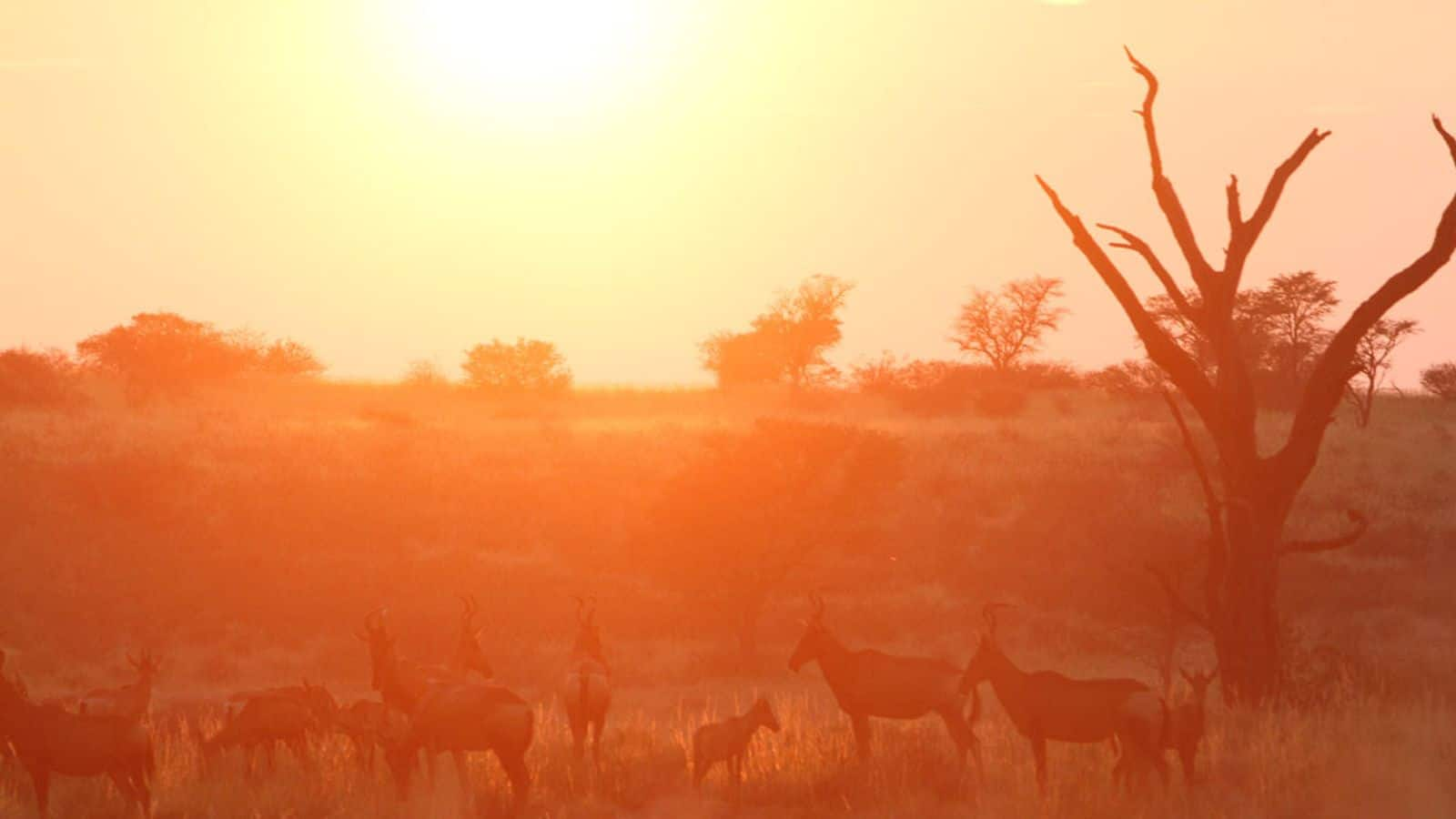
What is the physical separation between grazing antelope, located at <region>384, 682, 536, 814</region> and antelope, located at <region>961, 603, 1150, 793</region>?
12.5 feet

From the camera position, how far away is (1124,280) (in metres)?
14.0

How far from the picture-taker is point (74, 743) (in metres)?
11.0

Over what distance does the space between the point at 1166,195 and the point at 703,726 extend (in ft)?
23.4

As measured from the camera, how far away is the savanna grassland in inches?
761

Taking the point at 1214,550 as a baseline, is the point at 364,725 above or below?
below

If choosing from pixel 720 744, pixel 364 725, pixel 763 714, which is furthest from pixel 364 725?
pixel 763 714

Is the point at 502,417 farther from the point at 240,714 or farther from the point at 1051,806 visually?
the point at 1051,806

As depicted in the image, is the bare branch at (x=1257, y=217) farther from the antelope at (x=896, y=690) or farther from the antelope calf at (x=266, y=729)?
the antelope calf at (x=266, y=729)

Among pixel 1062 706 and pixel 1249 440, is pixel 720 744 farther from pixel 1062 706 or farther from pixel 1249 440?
pixel 1249 440

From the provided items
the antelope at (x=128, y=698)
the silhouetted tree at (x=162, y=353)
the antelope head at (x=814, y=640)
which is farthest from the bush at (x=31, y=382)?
the antelope head at (x=814, y=640)

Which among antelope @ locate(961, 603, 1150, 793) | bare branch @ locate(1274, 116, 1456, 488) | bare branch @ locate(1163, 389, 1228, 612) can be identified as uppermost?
bare branch @ locate(1274, 116, 1456, 488)

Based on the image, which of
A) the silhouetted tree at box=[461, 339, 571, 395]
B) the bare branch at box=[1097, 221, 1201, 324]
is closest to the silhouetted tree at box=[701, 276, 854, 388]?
the silhouetted tree at box=[461, 339, 571, 395]

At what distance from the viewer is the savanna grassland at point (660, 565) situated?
761 inches

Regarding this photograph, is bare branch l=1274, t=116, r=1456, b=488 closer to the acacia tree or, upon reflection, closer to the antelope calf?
the acacia tree
